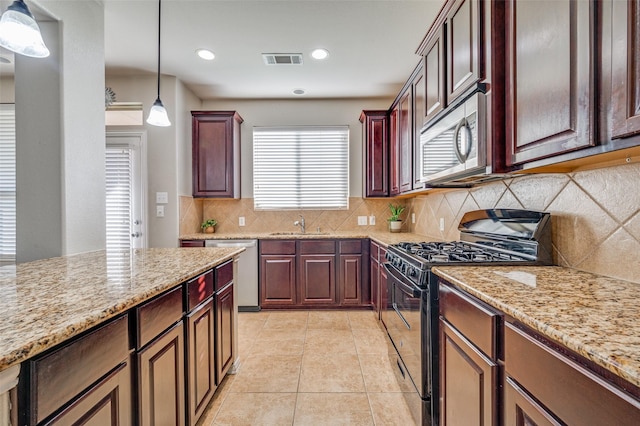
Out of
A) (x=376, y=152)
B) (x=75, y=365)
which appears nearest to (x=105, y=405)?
(x=75, y=365)

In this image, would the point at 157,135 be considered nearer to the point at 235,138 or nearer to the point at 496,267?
the point at 235,138

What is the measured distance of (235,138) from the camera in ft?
12.4

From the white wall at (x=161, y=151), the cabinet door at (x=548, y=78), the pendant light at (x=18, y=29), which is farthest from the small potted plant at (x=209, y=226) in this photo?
the cabinet door at (x=548, y=78)

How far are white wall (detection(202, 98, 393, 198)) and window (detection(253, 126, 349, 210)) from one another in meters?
0.09

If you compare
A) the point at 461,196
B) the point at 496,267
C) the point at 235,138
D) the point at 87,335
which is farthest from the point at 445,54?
the point at 235,138

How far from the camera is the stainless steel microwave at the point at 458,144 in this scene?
1507mm

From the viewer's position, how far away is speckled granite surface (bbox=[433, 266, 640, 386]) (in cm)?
62

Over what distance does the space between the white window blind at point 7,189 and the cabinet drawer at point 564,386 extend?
4366mm

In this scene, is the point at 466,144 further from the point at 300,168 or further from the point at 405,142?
the point at 300,168

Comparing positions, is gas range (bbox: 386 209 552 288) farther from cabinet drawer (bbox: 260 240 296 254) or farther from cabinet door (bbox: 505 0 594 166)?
cabinet drawer (bbox: 260 240 296 254)

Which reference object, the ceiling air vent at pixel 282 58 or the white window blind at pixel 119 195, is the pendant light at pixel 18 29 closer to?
the ceiling air vent at pixel 282 58

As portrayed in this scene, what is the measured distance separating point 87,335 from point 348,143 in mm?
3647

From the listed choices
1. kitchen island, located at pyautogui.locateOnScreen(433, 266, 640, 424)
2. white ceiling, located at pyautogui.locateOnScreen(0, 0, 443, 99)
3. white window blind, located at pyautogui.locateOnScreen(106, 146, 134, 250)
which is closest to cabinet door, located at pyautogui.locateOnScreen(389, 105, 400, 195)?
white ceiling, located at pyautogui.locateOnScreen(0, 0, 443, 99)

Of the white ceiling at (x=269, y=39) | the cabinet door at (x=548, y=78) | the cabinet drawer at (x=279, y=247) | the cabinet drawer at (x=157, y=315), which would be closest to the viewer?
the cabinet door at (x=548, y=78)
